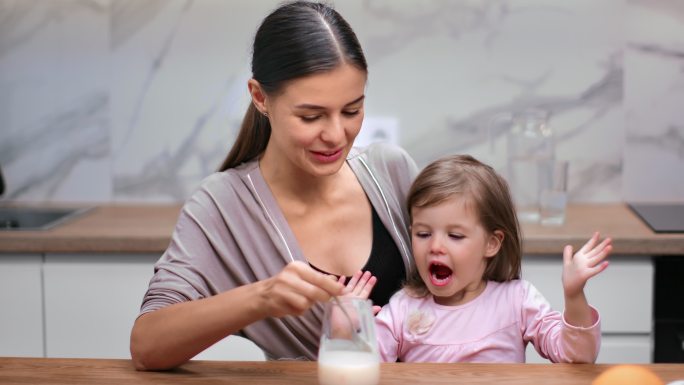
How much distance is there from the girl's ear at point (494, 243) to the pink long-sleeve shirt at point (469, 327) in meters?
0.07

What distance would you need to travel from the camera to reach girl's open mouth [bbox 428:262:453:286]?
1.88 meters

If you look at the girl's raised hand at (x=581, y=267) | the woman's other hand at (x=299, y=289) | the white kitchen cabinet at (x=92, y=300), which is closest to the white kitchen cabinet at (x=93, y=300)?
the white kitchen cabinet at (x=92, y=300)

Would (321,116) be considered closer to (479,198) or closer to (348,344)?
(479,198)

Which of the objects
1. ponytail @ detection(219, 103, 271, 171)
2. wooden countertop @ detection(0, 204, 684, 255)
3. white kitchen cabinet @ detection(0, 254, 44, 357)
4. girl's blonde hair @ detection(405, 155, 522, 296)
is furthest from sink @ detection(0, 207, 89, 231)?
girl's blonde hair @ detection(405, 155, 522, 296)

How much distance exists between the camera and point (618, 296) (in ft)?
8.63

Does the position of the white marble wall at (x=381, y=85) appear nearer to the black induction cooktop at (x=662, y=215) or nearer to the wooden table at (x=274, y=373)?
the black induction cooktop at (x=662, y=215)

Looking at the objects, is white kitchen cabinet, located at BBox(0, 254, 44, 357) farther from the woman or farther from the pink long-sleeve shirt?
the pink long-sleeve shirt

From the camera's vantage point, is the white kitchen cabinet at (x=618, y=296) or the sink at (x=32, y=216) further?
the sink at (x=32, y=216)

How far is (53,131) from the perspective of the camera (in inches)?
126

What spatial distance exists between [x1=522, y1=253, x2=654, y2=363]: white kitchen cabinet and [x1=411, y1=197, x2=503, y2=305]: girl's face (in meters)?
0.75

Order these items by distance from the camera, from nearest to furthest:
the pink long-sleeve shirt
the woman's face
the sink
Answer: the woman's face
the pink long-sleeve shirt
the sink

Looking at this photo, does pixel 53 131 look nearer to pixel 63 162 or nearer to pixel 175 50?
pixel 63 162

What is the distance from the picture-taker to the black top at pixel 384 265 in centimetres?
198

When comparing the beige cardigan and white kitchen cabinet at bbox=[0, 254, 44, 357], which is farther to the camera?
white kitchen cabinet at bbox=[0, 254, 44, 357]
